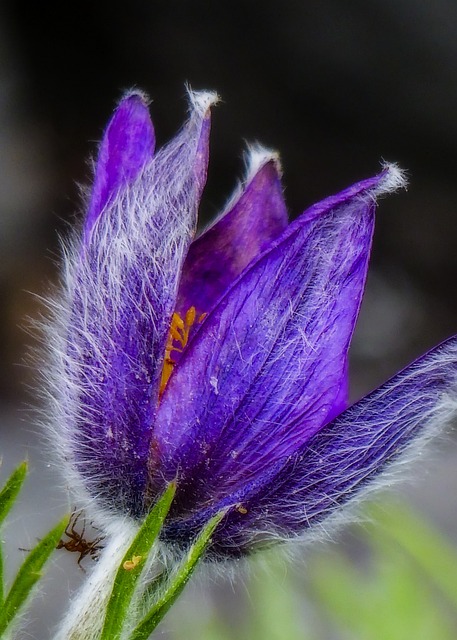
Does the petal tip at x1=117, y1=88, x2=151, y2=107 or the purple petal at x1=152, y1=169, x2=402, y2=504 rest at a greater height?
the petal tip at x1=117, y1=88, x2=151, y2=107

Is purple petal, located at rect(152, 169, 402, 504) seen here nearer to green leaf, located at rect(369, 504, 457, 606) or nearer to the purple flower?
the purple flower

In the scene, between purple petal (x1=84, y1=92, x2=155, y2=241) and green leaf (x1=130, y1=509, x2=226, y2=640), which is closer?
green leaf (x1=130, y1=509, x2=226, y2=640)

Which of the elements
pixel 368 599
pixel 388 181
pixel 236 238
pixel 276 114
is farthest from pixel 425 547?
pixel 276 114

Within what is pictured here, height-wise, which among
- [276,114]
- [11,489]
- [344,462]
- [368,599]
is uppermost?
[276,114]

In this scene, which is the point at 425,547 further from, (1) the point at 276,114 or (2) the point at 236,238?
(1) the point at 276,114

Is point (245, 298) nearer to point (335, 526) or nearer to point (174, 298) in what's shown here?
point (174, 298)

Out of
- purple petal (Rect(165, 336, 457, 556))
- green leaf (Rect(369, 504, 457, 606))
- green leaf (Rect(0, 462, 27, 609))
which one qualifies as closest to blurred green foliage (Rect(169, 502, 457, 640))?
green leaf (Rect(369, 504, 457, 606))

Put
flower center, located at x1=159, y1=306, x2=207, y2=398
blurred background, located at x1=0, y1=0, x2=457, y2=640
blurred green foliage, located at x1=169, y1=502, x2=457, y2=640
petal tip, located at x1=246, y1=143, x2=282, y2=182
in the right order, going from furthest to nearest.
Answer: blurred background, located at x1=0, y1=0, x2=457, y2=640, blurred green foliage, located at x1=169, y1=502, x2=457, y2=640, petal tip, located at x1=246, y1=143, x2=282, y2=182, flower center, located at x1=159, y1=306, x2=207, y2=398
